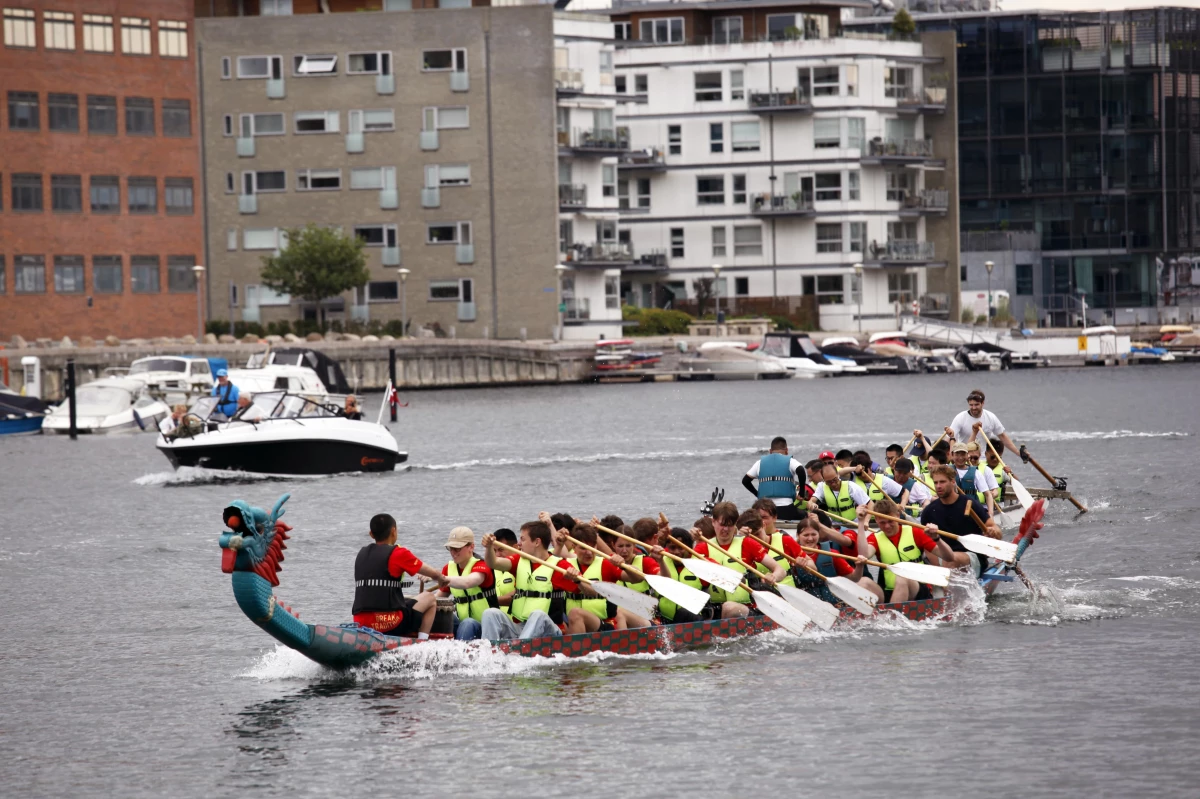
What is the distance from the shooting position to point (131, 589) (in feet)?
104

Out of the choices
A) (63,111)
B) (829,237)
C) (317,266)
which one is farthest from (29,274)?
(829,237)

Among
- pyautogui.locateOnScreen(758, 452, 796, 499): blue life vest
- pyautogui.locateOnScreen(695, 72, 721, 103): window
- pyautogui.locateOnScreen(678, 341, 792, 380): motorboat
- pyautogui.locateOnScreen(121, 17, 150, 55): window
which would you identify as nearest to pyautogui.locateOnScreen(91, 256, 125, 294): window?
pyautogui.locateOnScreen(121, 17, 150, 55): window

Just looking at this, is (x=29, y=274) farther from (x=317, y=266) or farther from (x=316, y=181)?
(x=316, y=181)

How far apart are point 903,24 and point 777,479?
98208 millimetres

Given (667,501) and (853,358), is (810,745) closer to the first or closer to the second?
(667,501)

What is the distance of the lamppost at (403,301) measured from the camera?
331 ft

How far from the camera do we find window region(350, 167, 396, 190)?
4176 inches

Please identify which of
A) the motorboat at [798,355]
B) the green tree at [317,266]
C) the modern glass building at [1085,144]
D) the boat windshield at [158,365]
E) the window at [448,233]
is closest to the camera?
the boat windshield at [158,365]

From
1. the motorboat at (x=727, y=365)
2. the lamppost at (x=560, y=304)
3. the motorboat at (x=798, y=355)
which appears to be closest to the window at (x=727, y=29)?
the motorboat at (x=798, y=355)

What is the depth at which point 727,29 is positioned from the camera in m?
122

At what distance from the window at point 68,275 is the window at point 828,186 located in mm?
47463

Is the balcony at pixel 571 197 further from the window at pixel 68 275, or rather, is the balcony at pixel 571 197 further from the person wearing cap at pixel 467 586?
the person wearing cap at pixel 467 586

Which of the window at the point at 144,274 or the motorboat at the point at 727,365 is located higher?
the window at the point at 144,274

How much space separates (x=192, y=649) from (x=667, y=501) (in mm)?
19314
